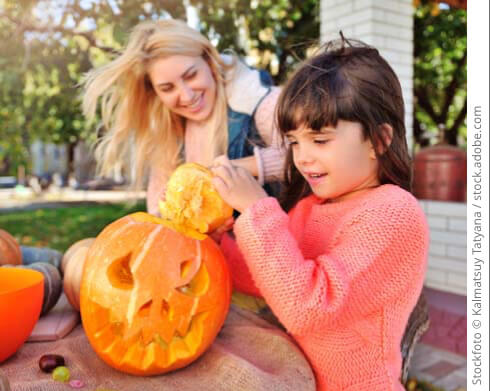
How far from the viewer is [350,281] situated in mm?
1015

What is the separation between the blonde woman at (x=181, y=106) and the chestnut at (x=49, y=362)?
84 centimetres

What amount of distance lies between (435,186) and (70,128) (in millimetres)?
8120

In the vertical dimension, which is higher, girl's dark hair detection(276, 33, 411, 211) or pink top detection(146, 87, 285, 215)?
girl's dark hair detection(276, 33, 411, 211)

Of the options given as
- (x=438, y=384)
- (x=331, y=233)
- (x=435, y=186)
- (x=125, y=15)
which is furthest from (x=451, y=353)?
(x=125, y=15)

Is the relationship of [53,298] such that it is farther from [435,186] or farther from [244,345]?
[435,186]

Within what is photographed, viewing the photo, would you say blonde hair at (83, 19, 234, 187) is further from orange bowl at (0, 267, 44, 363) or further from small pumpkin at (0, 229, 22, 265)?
orange bowl at (0, 267, 44, 363)

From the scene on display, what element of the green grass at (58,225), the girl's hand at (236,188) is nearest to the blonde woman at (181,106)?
the girl's hand at (236,188)

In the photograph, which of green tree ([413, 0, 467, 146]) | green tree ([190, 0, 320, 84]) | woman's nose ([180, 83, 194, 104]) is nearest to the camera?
woman's nose ([180, 83, 194, 104])

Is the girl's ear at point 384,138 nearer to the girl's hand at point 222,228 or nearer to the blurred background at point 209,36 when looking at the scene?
the girl's hand at point 222,228

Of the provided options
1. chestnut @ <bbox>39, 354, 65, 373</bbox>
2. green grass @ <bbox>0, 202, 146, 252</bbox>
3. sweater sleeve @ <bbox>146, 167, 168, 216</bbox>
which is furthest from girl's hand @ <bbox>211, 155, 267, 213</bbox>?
green grass @ <bbox>0, 202, 146, 252</bbox>

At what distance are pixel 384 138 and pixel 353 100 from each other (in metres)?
0.14

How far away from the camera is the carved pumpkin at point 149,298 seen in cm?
102

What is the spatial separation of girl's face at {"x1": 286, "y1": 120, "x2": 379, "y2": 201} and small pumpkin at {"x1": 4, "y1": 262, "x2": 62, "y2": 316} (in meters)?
0.69

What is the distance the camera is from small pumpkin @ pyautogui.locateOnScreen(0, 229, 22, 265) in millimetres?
1278
